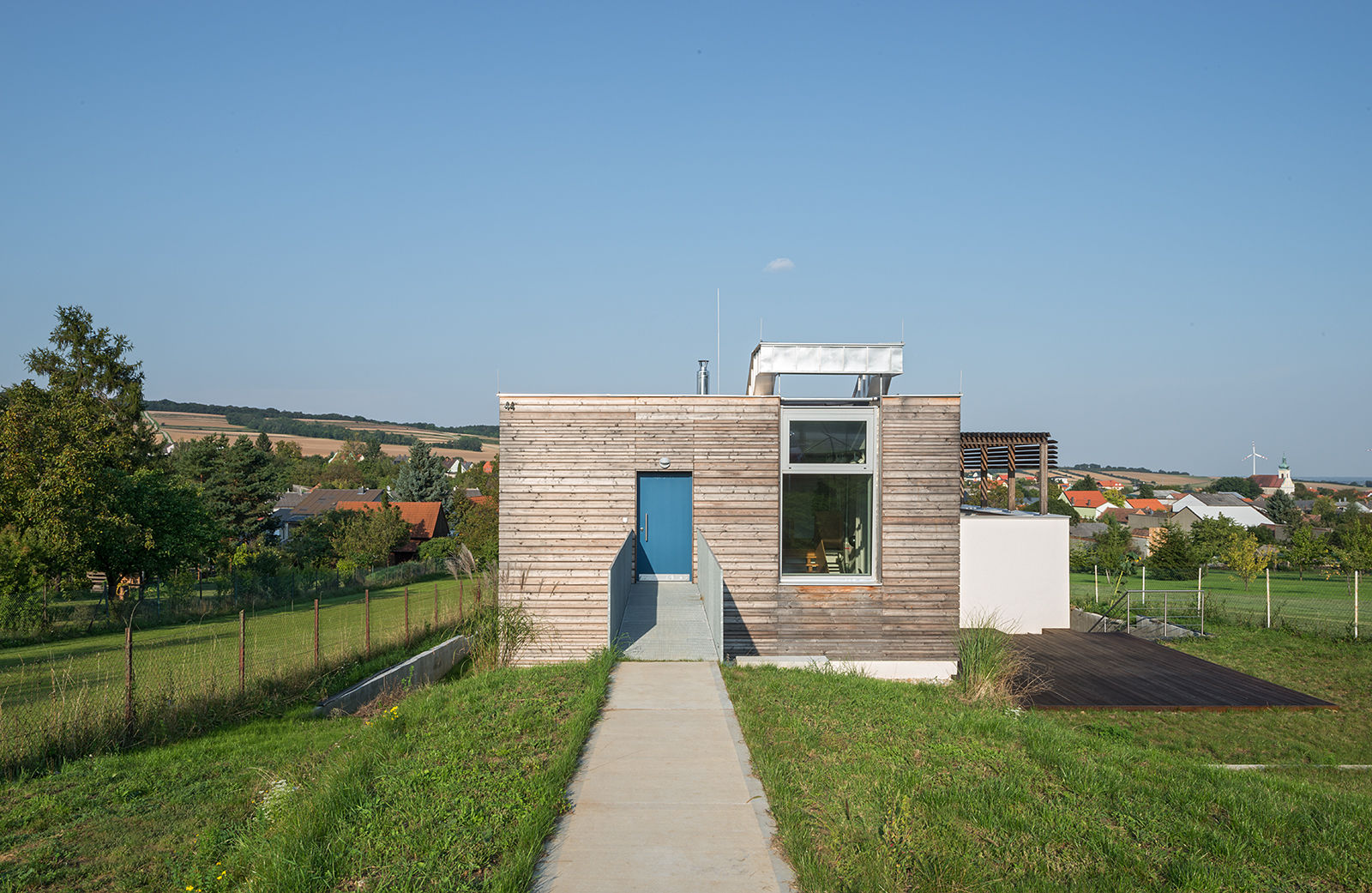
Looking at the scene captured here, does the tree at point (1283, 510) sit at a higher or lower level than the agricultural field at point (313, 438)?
lower

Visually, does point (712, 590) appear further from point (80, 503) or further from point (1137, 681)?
point (80, 503)

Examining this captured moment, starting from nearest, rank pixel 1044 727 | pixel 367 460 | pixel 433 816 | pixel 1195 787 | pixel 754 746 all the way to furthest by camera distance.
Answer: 1. pixel 433 816
2. pixel 1195 787
3. pixel 754 746
4. pixel 1044 727
5. pixel 367 460

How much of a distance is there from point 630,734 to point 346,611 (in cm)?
1771

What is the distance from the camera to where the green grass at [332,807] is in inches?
145

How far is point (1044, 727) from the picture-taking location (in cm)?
648

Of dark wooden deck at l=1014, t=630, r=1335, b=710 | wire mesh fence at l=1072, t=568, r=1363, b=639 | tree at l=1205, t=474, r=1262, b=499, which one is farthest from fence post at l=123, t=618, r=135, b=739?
tree at l=1205, t=474, r=1262, b=499

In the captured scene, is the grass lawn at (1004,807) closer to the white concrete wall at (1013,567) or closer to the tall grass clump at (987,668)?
the tall grass clump at (987,668)

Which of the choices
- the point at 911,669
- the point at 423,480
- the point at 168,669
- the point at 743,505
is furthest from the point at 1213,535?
the point at 423,480

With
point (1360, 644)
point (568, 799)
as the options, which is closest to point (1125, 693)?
point (1360, 644)

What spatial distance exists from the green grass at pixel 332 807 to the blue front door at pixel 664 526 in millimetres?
5816

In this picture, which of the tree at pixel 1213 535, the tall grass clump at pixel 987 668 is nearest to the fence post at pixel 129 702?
the tall grass clump at pixel 987 668

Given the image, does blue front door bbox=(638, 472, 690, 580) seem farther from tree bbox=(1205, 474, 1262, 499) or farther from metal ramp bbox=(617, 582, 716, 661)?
tree bbox=(1205, 474, 1262, 499)

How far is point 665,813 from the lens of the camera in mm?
4316

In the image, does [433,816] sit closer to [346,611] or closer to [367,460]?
[346,611]
